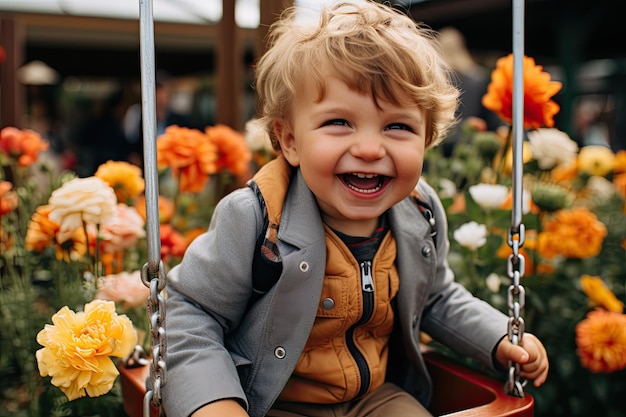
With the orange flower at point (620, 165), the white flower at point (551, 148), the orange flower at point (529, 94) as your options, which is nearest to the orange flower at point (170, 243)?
the orange flower at point (529, 94)

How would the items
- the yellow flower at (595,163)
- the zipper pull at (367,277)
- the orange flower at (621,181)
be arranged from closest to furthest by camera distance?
the zipper pull at (367,277), the yellow flower at (595,163), the orange flower at (621,181)

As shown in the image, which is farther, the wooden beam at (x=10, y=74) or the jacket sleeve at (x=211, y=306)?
the wooden beam at (x=10, y=74)

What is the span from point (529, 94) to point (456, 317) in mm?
651

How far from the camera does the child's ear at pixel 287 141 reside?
128 centimetres

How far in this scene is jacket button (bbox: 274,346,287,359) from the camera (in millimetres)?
1218

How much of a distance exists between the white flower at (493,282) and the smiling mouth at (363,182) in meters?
0.83

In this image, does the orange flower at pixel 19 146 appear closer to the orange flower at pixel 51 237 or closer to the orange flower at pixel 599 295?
the orange flower at pixel 51 237

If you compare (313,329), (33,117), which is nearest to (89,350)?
(313,329)

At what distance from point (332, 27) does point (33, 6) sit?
214 inches

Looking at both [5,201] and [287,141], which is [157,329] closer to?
[287,141]

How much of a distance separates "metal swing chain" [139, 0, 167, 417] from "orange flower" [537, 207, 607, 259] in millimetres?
1275

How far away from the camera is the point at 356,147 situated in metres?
1.14

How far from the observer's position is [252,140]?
2.20 meters

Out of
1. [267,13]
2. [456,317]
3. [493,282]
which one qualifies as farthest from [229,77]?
[456,317]
